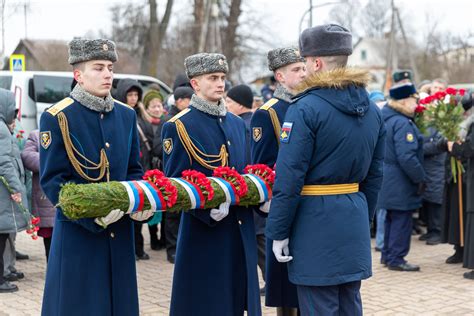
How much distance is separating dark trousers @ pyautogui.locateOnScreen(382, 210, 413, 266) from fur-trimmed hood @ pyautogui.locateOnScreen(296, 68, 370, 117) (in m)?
4.17

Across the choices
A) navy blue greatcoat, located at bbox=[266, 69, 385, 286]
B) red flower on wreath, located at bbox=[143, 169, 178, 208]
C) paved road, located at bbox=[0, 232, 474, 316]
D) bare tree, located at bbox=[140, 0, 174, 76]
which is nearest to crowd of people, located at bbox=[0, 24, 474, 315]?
navy blue greatcoat, located at bbox=[266, 69, 385, 286]

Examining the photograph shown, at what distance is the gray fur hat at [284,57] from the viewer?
5.35 metres

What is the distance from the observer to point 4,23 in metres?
20.0

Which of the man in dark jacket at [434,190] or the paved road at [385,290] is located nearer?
the paved road at [385,290]

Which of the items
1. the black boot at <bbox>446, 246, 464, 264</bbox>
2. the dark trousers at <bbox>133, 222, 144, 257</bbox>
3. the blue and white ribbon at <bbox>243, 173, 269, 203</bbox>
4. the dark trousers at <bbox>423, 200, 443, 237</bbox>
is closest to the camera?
the blue and white ribbon at <bbox>243, 173, 269, 203</bbox>

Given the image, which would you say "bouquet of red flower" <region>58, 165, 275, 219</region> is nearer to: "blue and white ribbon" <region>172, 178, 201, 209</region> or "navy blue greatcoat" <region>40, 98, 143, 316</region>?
"blue and white ribbon" <region>172, 178, 201, 209</region>

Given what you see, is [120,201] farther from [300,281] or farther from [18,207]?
[18,207]

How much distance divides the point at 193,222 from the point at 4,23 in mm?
17149

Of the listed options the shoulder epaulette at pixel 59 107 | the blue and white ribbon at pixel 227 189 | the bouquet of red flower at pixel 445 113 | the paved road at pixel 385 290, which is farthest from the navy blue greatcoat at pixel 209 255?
the bouquet of red flower at pixel 445 113

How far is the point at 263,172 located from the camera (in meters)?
4.72

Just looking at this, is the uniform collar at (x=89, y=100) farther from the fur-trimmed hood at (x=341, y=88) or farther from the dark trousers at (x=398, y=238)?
the dark trousers at (x=398, y=238)

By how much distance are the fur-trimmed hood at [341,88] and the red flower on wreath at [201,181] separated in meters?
0.83

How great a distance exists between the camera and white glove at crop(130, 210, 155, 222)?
4.14 meters

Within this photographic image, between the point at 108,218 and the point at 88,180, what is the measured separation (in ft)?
1.21
